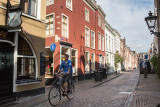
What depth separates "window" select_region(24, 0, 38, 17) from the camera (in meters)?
7.96

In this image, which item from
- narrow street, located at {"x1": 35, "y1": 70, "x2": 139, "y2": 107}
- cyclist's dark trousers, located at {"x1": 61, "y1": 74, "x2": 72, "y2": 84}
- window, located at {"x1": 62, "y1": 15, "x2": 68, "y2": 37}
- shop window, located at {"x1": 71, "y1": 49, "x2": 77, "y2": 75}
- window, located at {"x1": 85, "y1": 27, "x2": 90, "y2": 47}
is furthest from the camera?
window, located at {"x1": 85, "y1": 27, "x2": 90, "y2": 47}

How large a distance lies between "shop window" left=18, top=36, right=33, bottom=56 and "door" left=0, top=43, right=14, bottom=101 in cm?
56

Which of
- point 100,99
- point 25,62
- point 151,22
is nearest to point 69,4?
point 25,62

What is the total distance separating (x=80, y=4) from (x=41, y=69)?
36.5 ft

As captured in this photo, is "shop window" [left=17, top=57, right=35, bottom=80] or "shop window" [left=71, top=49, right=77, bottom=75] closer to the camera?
"shop window" [left=17, top=57, right=35, bottom=80]

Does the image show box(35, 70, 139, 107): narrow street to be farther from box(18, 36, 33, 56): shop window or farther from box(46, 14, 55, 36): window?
box(46, 14, 55, 36): window

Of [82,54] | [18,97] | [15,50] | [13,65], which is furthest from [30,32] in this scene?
[82,54]

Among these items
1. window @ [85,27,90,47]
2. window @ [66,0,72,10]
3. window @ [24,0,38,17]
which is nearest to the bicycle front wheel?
window @ [24,0,38,17]

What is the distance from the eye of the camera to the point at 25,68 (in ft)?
25.3

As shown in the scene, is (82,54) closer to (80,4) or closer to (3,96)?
(80,4)

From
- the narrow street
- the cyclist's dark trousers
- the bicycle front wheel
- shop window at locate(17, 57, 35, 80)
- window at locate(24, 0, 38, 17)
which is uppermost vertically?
window at locate(24, 0, 38, 17)

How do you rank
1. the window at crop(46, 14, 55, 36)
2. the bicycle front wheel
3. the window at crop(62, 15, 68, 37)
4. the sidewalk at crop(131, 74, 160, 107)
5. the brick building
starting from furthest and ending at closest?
the window at crop(62, 15, 68, 37)
the window at crop(46, 14, 55, 36)
the brick building
the sidewalk at crop(131, 74, 160, 107)
the bicycle front wheel

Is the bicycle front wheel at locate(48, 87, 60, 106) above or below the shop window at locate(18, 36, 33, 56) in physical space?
below

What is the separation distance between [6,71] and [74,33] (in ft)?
32.2
